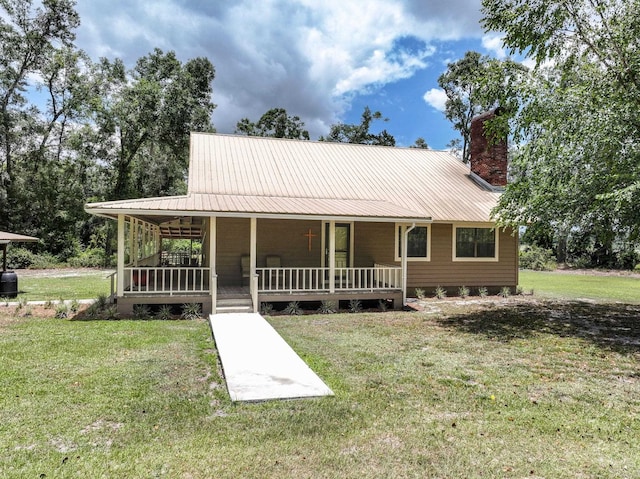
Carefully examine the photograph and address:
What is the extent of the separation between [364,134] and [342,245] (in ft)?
92.5

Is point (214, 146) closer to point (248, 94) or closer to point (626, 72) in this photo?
point (626, 72)

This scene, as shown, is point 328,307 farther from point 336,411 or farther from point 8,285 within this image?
point 8,285

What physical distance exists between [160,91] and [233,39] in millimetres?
11771

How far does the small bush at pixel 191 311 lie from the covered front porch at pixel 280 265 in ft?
0.63

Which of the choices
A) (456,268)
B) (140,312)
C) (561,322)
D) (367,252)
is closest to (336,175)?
(367,252)

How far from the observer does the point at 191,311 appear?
33.2ft

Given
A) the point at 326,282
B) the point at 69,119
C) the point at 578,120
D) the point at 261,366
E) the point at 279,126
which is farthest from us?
the point at 279,126

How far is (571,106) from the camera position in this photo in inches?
349

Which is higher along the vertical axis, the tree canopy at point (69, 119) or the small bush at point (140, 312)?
the tree canopy at point (69, 119)

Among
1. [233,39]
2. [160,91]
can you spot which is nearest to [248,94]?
[160,91]

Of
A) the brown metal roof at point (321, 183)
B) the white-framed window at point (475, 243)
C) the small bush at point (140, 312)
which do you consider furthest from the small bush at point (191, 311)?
the white-framed window at point (475, 243)

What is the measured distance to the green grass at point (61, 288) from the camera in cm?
1296

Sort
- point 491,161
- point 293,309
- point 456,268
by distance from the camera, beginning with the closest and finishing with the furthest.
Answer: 1. point 293,309
2. point 456,268
3. point 491,161

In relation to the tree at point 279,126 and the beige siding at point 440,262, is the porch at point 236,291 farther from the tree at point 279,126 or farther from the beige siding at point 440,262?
the tree at point 279,126
